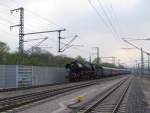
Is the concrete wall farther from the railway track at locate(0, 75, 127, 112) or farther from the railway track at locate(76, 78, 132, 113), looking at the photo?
the railway track at locate(76, 78, 132, 113)

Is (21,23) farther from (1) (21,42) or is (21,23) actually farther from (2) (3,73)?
(2) (3,73)

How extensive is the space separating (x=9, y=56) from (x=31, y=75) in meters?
21.0

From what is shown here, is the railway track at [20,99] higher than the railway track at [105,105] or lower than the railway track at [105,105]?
higher

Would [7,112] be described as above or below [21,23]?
below

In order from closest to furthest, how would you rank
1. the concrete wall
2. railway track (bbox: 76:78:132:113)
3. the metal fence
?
railway track (bbox: 76:78:132:113) → the concrete wall → the metal fence

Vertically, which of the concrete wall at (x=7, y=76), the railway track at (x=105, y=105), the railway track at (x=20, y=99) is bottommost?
the railway track at (x=105, y=105)

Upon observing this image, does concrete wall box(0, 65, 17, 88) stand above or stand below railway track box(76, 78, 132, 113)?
above

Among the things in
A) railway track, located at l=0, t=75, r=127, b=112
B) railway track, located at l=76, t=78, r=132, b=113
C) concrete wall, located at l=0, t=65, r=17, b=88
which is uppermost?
concrete wall, located at l=0, t=65, r=17, b=88

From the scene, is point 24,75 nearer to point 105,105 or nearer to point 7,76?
point 7,76

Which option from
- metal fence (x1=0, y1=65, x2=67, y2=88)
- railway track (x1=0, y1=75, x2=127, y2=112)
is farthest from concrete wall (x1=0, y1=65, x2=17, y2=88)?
railway track (x1=0, y1=75, x2=127, y2=112)

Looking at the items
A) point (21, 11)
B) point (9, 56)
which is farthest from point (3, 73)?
point (9, 56)

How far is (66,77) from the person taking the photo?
2502 inches

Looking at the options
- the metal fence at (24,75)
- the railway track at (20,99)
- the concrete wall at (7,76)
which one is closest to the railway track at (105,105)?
the railway track at (20,99)

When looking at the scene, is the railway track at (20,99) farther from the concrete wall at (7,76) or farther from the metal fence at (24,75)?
the metal fence at (24,75)
